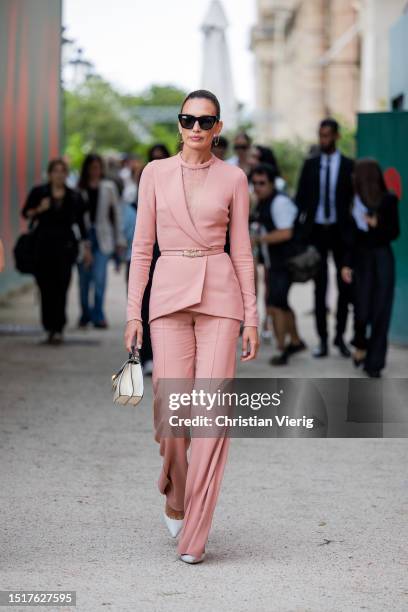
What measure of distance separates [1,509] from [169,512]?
97cm

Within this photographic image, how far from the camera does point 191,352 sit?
5.64 metres

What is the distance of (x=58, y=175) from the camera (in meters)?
13.4

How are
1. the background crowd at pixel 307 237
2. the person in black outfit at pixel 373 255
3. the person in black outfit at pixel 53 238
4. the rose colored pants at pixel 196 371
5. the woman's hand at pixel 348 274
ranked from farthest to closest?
the person in black outfit at pixel 53 238 < the woman's hand at pixel 348 274 < the background crowd at pixel 307 237 < the person in black outfit at pixel 373 255 < the rose colored pants at pixel 196 371

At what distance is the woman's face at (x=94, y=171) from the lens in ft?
49.9

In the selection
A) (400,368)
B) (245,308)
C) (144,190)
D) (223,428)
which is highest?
(144,190)

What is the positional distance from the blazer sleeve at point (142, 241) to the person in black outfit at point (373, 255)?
551cm

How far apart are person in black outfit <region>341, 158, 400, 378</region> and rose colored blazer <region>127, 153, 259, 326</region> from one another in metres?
5.45

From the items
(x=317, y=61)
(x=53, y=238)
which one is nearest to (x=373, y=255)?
(x=53, y=238)

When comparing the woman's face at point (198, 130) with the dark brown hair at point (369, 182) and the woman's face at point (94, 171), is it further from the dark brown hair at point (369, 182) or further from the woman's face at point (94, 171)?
the woman's face at point (94, 171)

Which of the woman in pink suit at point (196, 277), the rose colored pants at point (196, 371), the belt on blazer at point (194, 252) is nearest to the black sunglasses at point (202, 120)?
the woman in pink suit at point (196, 277)

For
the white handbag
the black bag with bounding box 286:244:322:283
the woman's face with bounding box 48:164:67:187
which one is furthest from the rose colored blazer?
the woman's face with bounding box 48:164:67:187

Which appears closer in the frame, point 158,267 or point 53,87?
point 158,267

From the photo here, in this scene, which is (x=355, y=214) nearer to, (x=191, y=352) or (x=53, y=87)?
(x=191, y=352)

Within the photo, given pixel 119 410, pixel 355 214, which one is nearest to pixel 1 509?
pixel 119 410
